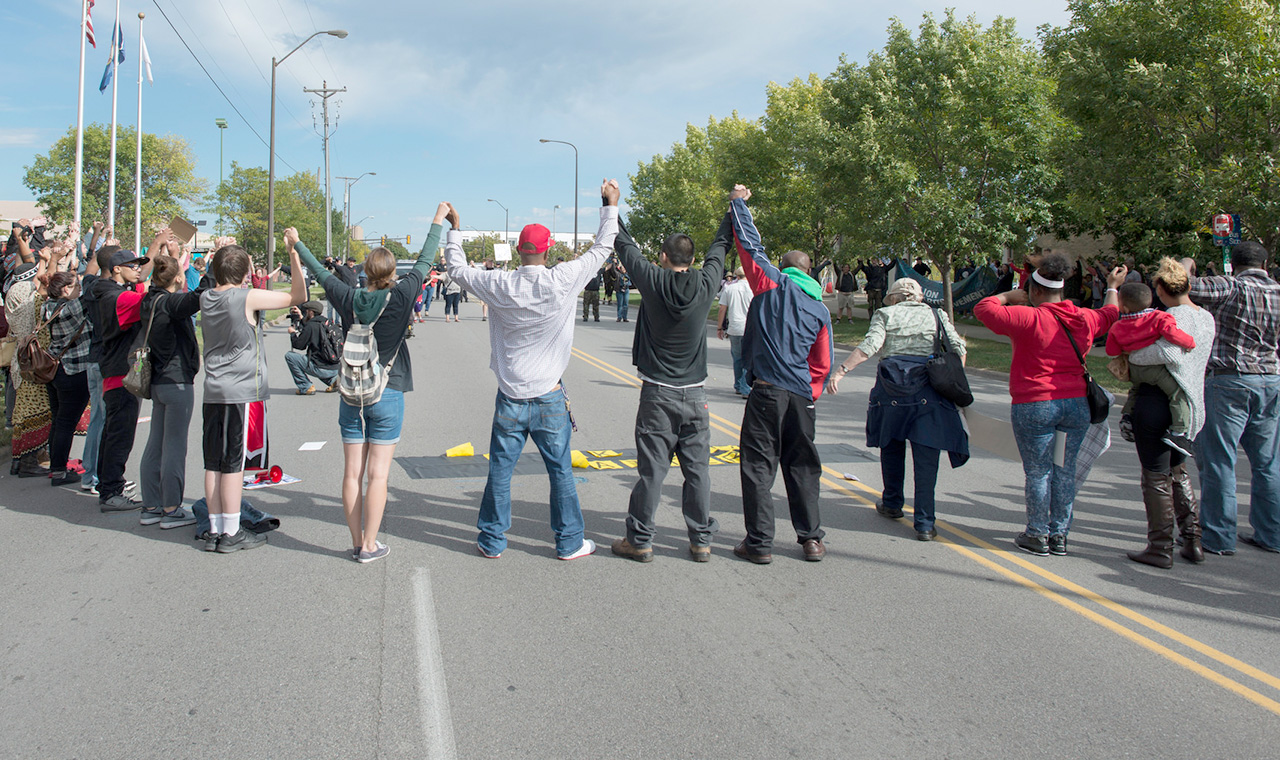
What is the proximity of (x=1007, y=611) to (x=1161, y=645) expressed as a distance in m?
0.70

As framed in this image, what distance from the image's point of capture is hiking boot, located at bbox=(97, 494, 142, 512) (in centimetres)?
618

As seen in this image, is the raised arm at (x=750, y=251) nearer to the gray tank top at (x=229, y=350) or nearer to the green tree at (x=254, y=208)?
the gray tank top at (x=229, y=350)

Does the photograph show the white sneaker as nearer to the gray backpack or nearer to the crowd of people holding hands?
the crowd of people holding hands

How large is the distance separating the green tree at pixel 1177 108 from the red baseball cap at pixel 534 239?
12.8 m

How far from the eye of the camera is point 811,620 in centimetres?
448

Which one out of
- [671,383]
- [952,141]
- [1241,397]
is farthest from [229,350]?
[952,141]

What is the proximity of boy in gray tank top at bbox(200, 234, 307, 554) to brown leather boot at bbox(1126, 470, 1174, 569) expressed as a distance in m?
5.34

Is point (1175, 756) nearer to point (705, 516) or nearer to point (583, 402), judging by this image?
point (705, 516)

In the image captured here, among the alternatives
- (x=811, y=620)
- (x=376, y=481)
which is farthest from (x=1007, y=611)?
(x=376, y=481)

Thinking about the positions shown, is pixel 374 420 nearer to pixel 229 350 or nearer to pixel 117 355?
pixel 229 350

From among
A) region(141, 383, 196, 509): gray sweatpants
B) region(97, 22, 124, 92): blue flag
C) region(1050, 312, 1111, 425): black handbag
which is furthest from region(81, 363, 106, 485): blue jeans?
region(97, 22, 124, 92): blue flag

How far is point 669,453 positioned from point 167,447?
3.27 m

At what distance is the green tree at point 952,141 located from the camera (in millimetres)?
20188

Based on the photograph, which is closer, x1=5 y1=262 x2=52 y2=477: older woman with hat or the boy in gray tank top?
the boy in gray tank top
